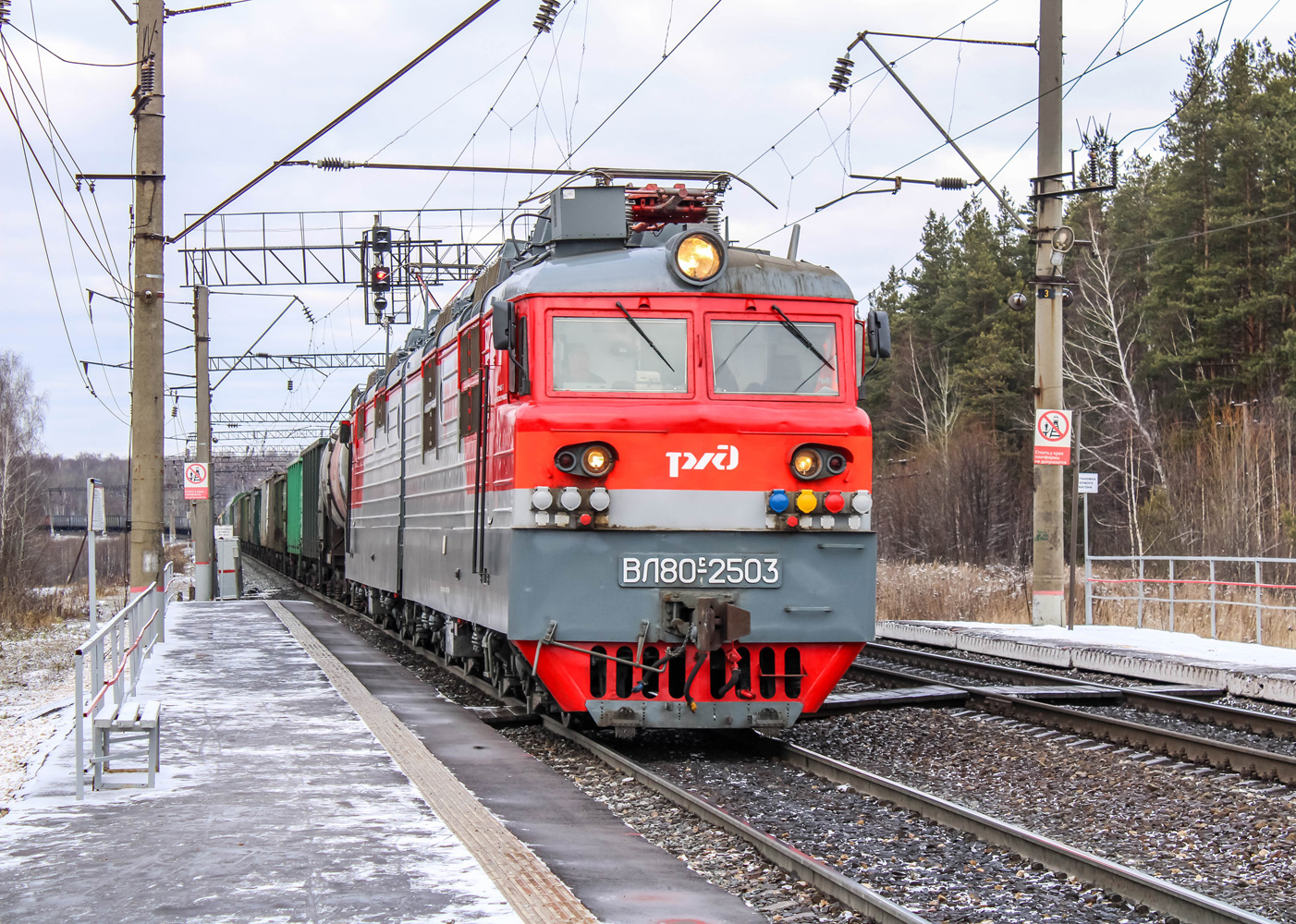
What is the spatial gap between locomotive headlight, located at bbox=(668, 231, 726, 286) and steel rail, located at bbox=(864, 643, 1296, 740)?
5.16 m

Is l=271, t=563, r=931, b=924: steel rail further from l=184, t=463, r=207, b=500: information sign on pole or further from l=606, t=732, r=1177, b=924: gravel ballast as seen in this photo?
l=184, t=463, r=207, b=500: information sign on pole

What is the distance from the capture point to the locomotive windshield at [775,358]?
30.5 ft

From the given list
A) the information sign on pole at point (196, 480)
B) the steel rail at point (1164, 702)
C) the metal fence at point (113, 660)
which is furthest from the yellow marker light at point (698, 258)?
the information sign on pole at point (196, 480)

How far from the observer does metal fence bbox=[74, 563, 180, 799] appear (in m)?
7.60

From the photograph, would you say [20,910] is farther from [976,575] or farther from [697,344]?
[976,575]

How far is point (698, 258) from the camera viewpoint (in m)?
9.31

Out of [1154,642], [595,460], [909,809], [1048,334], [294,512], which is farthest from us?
[294,512]

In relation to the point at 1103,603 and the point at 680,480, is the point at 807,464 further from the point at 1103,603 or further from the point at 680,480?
the point at 1103,603

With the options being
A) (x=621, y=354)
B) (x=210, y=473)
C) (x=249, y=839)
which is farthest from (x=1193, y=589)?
(x=249, y=839)

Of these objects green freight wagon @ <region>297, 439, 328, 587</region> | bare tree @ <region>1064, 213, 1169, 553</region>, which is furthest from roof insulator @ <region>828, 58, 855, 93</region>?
bare tree @ <region>1064, 213, 1169, 553</region>

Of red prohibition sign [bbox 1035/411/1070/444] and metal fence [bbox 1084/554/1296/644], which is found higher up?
red prohibition sign [bbox 1035/411/1070/444]

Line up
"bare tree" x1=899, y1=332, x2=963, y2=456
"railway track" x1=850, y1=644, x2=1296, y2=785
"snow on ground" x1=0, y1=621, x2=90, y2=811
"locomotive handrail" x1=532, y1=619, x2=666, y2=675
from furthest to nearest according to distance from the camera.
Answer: "bare tree" x1=899, y1=332, x2=963, y2=456 < "snow on ground" x1=0, y1=621, x2=90, y2=811 < "locomotive handrail" x1=532, y1=619, x2=666, y2=675 < "railway track" x1=850, y1=644, x2=1296, y2=785

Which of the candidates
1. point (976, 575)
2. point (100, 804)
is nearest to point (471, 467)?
point (100, 804)

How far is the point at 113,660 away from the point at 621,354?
4.37 metres
